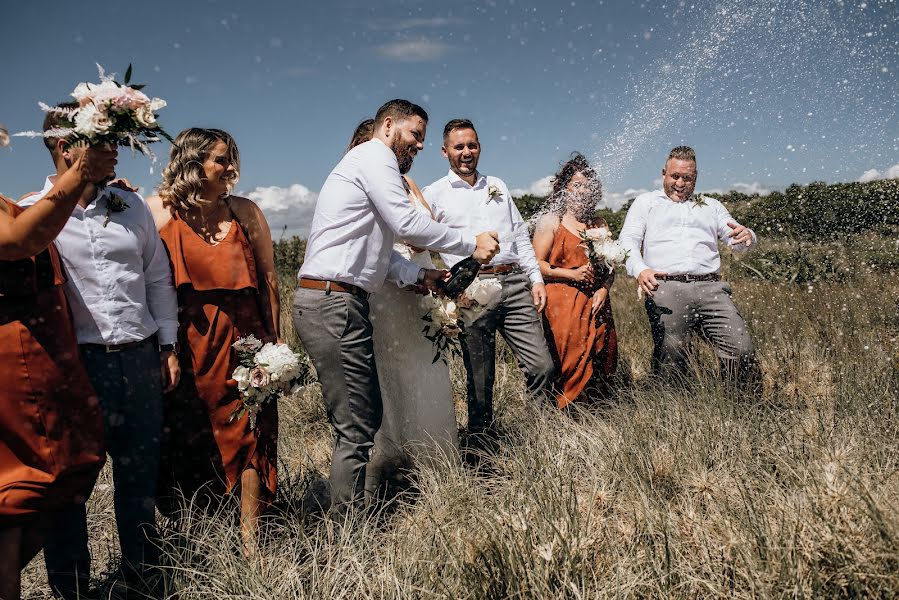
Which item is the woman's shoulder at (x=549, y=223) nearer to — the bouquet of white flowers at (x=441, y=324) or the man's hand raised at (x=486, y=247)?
the bouquet of white flowers at (x=441, y=324)

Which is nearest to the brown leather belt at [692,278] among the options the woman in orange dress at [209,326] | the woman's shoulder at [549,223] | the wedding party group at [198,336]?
the wedding party group at [198,336]

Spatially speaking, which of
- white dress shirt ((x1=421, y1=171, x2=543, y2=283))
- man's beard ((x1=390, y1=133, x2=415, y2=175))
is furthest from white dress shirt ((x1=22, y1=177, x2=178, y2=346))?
white dress shirt ((x1=421, y1=171, x2=543, y2=283))

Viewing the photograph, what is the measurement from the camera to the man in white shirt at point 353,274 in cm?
335

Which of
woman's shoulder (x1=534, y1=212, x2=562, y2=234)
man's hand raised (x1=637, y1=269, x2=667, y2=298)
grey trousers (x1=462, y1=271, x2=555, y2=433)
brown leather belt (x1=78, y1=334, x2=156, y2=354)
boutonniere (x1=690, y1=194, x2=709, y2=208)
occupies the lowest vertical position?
grey trousers (x1=462, y1=271, x2=555, y2=433)

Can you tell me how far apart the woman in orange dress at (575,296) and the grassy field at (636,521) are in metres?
0.76

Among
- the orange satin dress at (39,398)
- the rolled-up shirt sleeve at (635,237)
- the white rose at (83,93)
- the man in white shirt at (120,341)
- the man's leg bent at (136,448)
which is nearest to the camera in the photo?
the orange satin dress at (39,398)

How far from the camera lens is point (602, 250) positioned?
5.27m

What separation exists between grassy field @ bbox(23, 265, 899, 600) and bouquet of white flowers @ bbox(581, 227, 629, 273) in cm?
115

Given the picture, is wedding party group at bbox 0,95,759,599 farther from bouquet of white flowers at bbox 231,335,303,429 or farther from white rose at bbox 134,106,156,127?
white rose at bbox 134,106,156,127

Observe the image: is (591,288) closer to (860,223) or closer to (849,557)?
(849,557)

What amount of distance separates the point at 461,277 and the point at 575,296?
6.04 ft

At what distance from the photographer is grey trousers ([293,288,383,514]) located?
11.0 feet

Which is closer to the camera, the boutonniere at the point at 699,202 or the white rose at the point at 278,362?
the white rose at the point at 278,362

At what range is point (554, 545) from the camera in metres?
2.52
